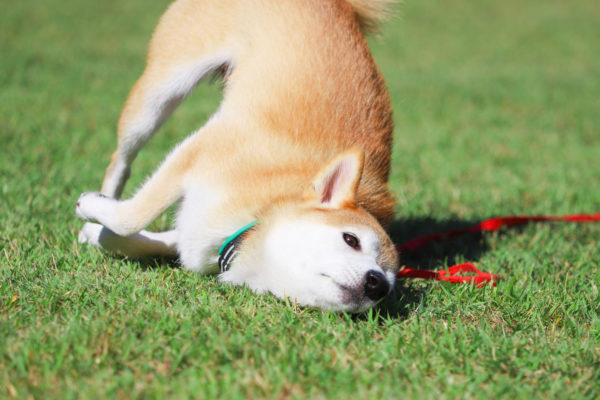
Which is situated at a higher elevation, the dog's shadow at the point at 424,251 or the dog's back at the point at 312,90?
the dog's back at the point at 312,90

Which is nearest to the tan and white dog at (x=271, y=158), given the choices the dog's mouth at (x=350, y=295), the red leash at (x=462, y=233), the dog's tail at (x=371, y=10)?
the dog's mouth at (x=350, y=295)

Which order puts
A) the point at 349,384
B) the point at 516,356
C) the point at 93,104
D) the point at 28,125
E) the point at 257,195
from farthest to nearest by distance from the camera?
1. the point at 93,104
2. the point at 28,125
3. the point at 257,195
4. the point at 516,356
5. the point at 349,384

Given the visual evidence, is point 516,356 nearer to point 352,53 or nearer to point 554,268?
point 554,268

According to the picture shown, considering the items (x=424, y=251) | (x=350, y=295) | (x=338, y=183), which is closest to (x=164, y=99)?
(x=338, y=183)

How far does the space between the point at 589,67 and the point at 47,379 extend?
14.8 meters

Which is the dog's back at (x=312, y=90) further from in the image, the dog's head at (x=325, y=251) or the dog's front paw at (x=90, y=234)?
the dog's front paw at (x=90, y=234)

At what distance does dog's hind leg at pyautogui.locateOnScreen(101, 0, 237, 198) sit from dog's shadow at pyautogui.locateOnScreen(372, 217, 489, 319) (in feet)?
5.51

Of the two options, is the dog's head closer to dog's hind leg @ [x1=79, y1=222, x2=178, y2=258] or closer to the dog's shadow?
the dog's shadow

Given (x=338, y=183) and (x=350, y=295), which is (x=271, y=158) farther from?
(x=350, y=295)

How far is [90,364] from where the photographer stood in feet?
7.53

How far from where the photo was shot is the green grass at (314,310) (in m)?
2.34

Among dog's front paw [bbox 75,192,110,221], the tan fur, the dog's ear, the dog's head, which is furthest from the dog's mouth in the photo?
dog's front paw [bbox 75,192,110,221]


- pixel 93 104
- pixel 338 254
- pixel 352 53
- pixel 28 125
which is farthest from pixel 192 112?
pixel 338 254

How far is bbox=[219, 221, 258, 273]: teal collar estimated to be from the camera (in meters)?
3.12
